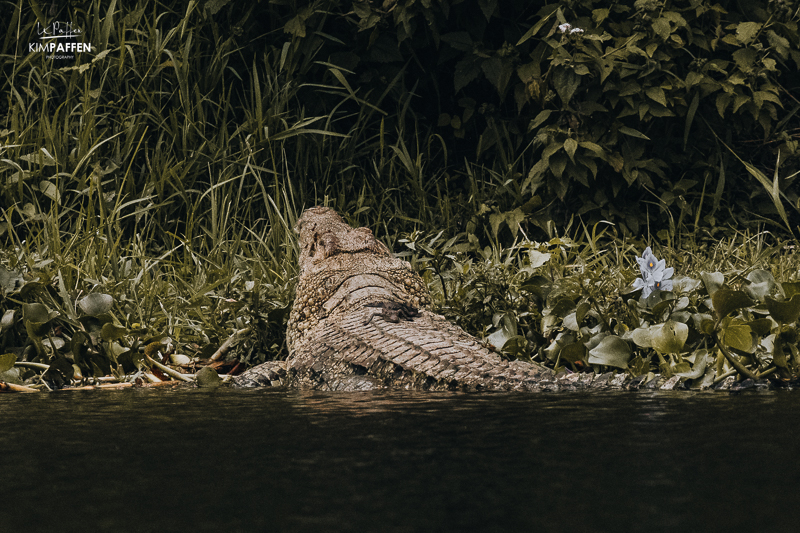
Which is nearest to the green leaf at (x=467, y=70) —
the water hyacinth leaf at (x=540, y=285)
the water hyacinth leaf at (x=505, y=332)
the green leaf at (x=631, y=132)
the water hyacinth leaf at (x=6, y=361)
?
the green leaf at (x=631, y=132)

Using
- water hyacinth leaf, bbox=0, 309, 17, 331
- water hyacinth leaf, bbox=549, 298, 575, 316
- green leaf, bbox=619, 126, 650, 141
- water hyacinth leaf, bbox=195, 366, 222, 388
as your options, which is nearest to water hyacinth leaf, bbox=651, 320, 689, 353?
water hyacinth leaf, bbox=549, 298, 575, 316

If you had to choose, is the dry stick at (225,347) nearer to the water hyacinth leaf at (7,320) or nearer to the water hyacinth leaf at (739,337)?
the water hyacinth leaf at (7,320)

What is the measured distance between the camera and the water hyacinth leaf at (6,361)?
263 cm

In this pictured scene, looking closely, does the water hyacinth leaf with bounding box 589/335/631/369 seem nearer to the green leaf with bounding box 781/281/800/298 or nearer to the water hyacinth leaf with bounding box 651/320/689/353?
the water hyacinth leaf with bounding box 651/320/689/353

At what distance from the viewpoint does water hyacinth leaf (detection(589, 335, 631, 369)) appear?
2.40m

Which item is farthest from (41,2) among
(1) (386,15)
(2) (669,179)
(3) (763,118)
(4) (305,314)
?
(3) (763,118)

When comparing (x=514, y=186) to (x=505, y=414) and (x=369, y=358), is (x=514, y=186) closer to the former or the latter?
(x=369, y=358)

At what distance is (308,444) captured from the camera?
4.58 feet

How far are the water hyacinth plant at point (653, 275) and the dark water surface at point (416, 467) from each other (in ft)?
2.09

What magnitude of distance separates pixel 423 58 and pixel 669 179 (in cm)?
195

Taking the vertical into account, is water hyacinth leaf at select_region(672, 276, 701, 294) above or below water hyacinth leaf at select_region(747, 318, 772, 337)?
above
